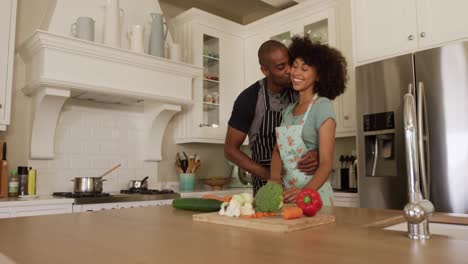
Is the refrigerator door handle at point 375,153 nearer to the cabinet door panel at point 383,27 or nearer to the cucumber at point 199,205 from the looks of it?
the cabinet door panel at point 383,27

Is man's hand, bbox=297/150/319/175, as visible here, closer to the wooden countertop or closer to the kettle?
the wooden countertop

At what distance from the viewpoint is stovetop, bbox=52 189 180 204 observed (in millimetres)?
2637

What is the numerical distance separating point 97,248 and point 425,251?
2.02ft

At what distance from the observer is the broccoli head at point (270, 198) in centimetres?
107

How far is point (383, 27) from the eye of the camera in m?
2.76

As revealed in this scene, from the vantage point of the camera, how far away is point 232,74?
403cm

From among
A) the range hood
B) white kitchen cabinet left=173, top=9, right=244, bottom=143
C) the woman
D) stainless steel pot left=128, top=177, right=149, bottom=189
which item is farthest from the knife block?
the woman

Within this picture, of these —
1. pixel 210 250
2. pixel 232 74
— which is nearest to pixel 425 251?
pixel 210 250

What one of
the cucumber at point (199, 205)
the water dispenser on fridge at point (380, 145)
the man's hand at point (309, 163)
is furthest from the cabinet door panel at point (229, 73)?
the cucumber at point (199, 205)

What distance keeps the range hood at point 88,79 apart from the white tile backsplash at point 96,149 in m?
0.13

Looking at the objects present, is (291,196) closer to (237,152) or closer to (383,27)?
(237,152)

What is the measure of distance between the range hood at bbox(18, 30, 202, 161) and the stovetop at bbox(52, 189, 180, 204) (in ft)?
1.56

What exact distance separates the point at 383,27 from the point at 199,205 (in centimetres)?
209

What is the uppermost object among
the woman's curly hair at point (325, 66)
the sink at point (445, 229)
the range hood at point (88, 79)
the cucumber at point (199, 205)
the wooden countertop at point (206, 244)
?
the range hood at point (88, 79)
